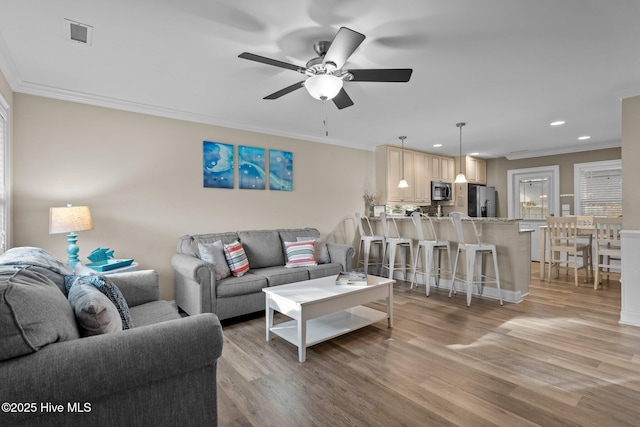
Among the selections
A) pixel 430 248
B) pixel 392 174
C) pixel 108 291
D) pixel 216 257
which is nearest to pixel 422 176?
pixel 392 174

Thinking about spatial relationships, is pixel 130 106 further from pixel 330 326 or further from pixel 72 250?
pixel 330 326

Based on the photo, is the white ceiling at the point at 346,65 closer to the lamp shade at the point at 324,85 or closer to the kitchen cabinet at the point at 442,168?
the lamp shade at the point at 324,85

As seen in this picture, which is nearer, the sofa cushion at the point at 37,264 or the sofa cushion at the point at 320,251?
the sofa cushion at the point at 37,264

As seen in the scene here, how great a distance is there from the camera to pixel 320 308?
2664 millimetres

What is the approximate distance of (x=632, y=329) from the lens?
313cm

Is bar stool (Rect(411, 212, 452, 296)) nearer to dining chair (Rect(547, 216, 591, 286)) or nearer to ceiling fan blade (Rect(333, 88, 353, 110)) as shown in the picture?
dining chair (Rect(547, 216, 591, 286))

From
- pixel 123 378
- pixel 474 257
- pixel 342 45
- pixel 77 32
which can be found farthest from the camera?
pixel 474 257

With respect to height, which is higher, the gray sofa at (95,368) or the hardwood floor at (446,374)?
the gray sofa at (95,368)

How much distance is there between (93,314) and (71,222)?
6.81 ft

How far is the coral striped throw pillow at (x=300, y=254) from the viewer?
414 cm

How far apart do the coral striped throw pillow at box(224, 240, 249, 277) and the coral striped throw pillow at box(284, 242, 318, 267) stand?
638mm

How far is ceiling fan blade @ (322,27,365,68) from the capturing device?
1.89 m

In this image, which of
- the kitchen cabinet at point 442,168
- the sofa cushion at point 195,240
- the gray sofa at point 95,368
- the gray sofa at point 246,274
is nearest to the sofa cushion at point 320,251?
the gray sofa at point 246,274

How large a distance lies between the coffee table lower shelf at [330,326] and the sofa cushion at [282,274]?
0.68 meters
